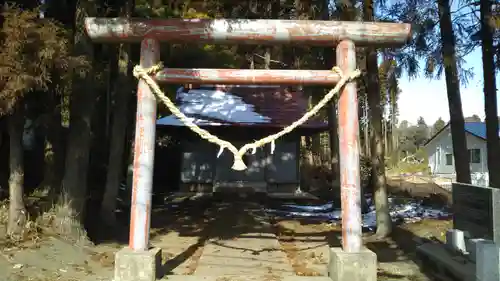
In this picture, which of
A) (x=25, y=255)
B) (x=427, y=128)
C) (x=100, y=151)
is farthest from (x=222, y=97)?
(x=427, y=128)

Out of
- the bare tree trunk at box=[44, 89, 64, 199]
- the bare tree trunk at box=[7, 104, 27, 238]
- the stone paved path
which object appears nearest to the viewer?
the bare tree trunk at box=[7, 104, 27, 238]

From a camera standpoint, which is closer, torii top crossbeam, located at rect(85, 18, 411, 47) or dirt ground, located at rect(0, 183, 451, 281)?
torii top crossbeam, located at rect(85, 18, 411, 47)

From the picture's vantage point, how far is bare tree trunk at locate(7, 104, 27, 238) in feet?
23.3

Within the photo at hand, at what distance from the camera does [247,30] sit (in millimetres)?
6293

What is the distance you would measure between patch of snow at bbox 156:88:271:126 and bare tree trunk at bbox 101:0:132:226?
16.4 feet

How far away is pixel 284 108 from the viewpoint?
17828 mm

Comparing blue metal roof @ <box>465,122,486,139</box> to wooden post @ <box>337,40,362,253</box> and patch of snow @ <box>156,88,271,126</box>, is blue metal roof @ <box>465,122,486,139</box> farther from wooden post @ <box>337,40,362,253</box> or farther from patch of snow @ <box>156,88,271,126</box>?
wooden post @ <box>337,40,362,253</box>

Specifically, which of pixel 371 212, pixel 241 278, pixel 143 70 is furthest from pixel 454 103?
pixel 143 70

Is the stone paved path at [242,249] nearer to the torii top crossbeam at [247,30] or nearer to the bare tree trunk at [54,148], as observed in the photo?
the bare tree trunk at [54,148]

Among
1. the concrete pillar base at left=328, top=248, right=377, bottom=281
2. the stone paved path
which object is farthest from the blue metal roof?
the concrete pillar base at left=328, top=248, right=377, bottom=281

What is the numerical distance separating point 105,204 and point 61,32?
4805 millimetres

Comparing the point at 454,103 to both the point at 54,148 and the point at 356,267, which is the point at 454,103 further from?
the point at 54,148

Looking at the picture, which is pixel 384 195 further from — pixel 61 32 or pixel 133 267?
pixel 61 32

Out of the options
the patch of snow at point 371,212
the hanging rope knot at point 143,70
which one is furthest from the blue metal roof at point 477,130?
the hanging rope knot at point 143,70
